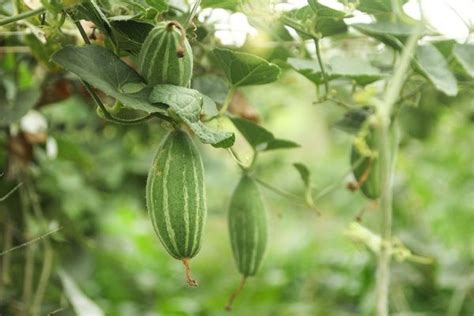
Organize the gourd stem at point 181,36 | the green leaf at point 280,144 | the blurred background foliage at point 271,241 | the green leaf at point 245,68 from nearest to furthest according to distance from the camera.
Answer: the gourd stem at point 181,36, the green leaf at point 245,68, the green leaf at point 280,144, the blurred background foliage at point 271,241

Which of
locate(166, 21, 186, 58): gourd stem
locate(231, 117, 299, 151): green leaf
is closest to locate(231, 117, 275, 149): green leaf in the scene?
locate(231, 117, 299, 151): green leaf

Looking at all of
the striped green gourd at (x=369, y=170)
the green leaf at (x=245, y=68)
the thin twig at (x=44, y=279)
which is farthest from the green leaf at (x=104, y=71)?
the thin twig at (x=44, y=279)

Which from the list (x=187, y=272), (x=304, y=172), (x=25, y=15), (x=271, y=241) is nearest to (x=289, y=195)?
(x=304, y=172)

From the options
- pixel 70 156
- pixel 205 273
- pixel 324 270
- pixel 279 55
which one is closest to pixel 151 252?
pixel 205 273

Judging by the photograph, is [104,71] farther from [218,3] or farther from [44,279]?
[44,279]

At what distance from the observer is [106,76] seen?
27.5 inches

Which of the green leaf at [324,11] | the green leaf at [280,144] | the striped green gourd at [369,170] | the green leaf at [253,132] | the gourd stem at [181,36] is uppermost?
the gourd stem at [181,36]

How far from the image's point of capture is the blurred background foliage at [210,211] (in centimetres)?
123

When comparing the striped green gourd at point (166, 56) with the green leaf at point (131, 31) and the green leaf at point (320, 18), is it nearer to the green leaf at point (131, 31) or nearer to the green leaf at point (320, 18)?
the green leaf at point (131, 31)

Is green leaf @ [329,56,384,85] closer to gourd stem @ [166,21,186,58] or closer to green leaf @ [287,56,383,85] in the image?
green leaf @ [287,56,383,85]

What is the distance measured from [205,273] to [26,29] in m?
1.43

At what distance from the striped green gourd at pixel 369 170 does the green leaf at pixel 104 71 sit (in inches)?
13.2

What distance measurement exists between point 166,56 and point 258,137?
10.4 inches

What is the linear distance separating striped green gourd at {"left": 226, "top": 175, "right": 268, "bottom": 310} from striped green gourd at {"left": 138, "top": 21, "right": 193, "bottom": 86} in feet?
0.77
